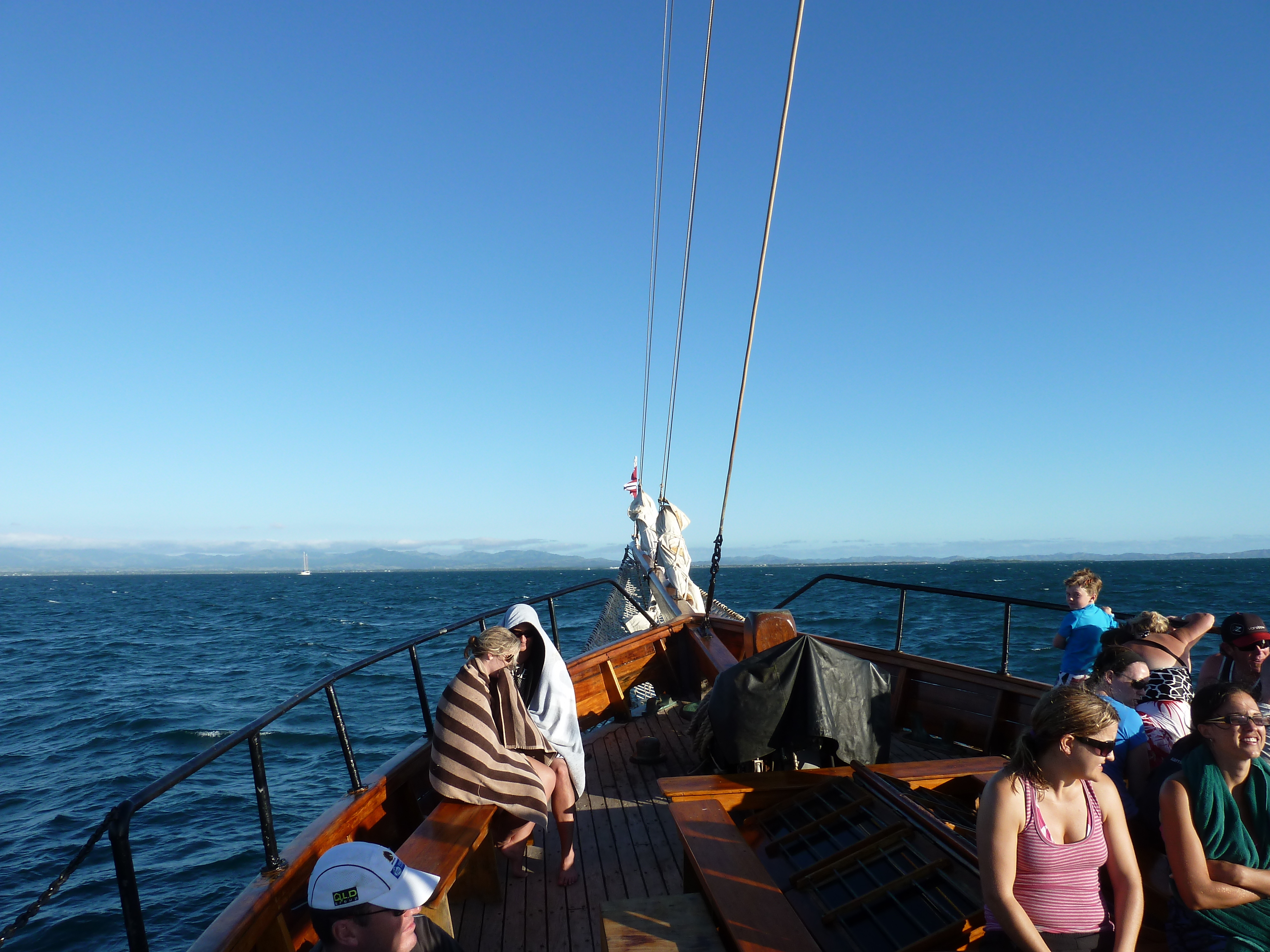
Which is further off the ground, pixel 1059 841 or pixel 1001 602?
pixel 1001 602

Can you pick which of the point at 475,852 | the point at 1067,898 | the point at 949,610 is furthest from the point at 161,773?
the point at 949,610

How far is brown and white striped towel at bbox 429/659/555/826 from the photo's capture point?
11.0ft

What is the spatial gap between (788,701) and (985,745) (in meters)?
2.06

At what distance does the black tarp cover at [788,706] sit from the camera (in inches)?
149

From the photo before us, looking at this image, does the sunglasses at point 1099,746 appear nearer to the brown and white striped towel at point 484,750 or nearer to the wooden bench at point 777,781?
the wooden bench at point 777,781

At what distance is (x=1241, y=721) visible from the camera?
2244 mm

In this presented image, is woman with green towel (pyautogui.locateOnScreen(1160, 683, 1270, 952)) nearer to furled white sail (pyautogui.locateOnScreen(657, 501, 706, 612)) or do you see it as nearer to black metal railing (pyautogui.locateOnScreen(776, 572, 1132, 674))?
black metal railing (pyautogui.locateOnScreen(776, 572, 1132, 674))

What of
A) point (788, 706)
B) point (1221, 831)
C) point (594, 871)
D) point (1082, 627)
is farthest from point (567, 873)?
point (1082, 627)

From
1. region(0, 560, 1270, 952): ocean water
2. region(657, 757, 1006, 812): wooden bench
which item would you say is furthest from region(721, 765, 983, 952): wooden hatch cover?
region(0, 560, 1270, 952): ocean water

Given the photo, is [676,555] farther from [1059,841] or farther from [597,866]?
[1059,841]

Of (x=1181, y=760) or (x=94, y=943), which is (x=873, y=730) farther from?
(x=94, y=943)

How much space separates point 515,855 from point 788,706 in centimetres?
144

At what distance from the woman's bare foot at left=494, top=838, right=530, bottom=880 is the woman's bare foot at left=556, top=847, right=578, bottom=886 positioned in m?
0.17

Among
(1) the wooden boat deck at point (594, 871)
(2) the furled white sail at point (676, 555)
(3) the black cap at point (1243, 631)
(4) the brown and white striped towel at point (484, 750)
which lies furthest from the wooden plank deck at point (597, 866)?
(2) the furled white sail at point (676, 555)
